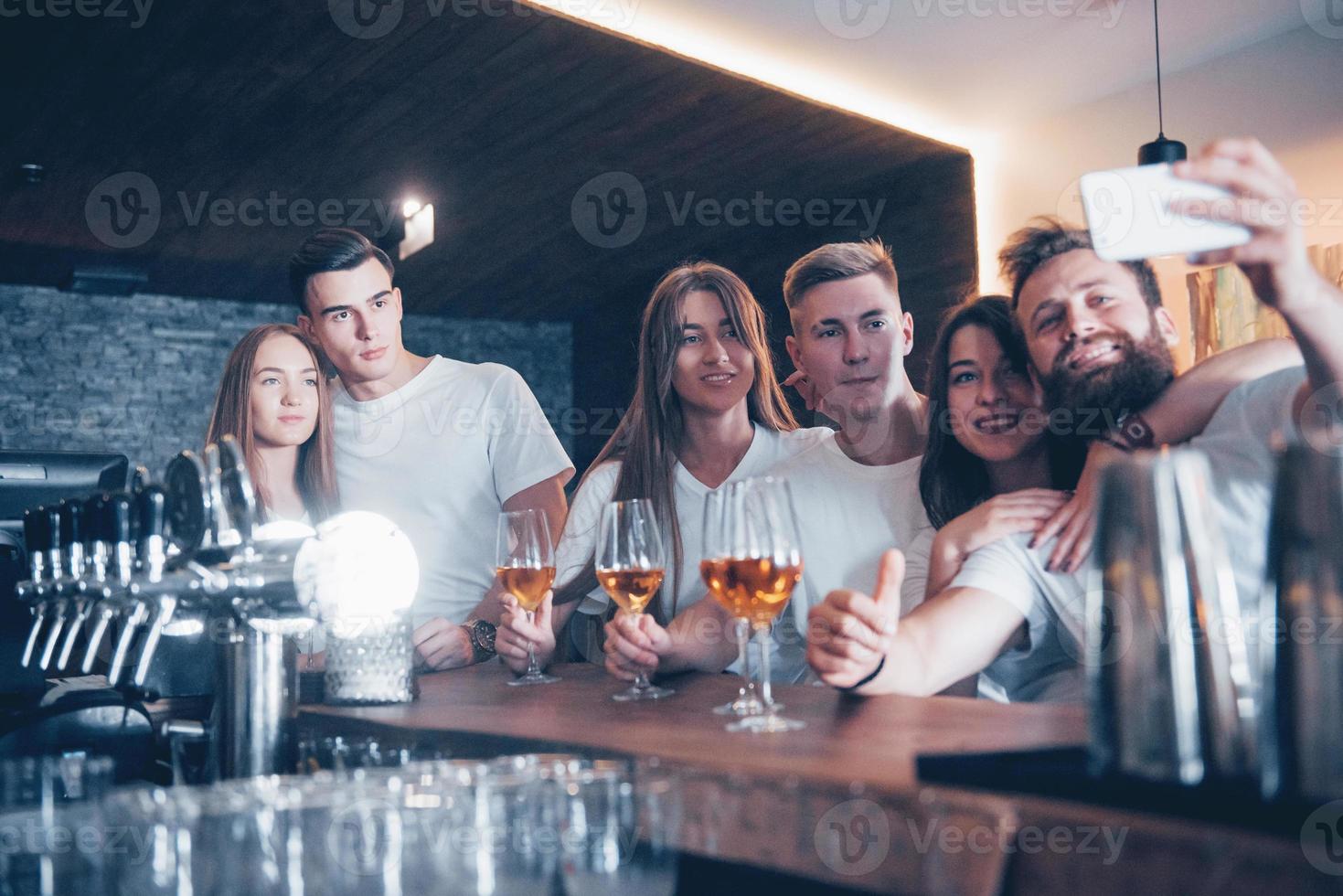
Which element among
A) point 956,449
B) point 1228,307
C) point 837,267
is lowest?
point 956,449

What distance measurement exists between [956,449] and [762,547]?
2.77ft

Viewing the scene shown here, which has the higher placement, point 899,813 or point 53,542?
point 53,542

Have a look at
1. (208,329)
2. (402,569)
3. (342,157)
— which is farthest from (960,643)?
(208,329)

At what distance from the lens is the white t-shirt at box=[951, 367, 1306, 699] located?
1.30 m

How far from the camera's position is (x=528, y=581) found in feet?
4.77

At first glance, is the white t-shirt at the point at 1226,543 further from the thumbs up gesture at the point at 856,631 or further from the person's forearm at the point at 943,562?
the thumbs up gesture at the point at 856,631

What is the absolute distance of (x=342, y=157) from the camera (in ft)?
15.4

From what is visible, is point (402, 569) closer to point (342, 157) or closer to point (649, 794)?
point (649, 794)

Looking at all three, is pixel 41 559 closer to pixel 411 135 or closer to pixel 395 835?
pixel 395 835

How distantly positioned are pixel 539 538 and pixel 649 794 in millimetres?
837

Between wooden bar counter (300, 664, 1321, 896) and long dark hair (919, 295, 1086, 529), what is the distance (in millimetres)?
784

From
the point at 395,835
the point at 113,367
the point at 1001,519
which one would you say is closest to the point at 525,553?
the point at 1001,519

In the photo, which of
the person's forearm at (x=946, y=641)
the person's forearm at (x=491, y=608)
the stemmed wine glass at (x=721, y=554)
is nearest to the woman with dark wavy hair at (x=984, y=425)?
the person's forearm at (x=946, y=641)

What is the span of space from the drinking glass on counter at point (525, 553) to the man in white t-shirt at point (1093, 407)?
0.45m
